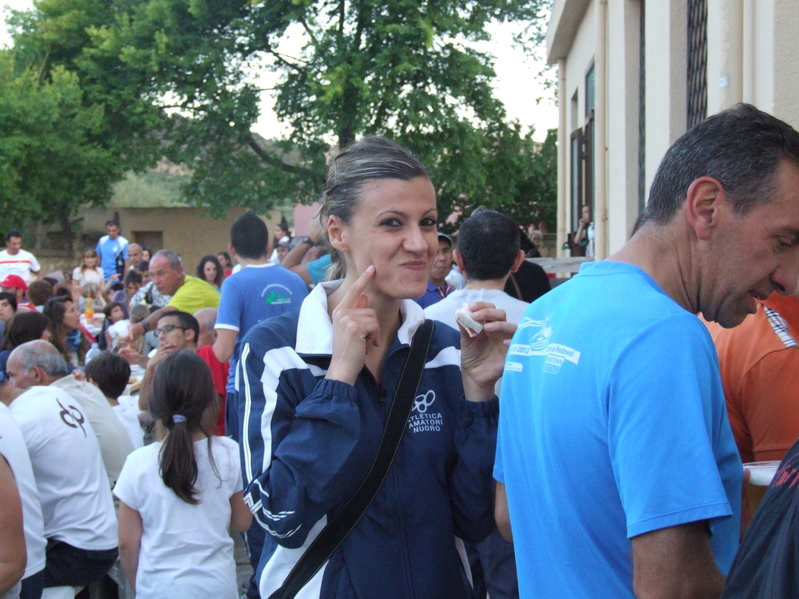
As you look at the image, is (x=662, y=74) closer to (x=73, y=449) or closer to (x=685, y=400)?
(x=73, y=449)

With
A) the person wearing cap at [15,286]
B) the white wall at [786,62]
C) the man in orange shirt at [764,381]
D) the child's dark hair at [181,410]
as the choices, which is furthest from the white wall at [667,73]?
the person wearing cap at [15,286]

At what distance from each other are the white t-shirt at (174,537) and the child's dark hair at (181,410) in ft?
0.21

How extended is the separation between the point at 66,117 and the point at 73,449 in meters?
21.3

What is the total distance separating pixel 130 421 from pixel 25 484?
7.63ft

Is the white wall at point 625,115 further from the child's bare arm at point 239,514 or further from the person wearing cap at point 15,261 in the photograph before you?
the person wearing cap at point 15,261

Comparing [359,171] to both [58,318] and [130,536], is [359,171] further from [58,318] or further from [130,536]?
[58,318]

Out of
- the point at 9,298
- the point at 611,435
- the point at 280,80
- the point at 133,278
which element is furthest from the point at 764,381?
the point at 280,80

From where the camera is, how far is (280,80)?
76.9ft

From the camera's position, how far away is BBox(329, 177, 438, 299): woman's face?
2.22 meters

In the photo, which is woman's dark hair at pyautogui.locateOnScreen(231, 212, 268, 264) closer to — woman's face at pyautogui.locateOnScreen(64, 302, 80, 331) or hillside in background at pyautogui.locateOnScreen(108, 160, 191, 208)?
woman's face at pyautogui.locateOnScreen(64, 302, 80, 331)

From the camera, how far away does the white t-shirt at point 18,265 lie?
1254 cm

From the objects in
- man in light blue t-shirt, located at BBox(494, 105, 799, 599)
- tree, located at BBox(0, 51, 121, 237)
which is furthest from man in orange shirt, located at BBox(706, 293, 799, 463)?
tree, located at BBox(0, 51, 121, 237)

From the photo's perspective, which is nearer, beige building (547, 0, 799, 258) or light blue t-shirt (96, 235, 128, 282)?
beige building (547, 0, 799, 258)

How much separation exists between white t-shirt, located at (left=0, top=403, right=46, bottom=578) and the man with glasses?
237cm
